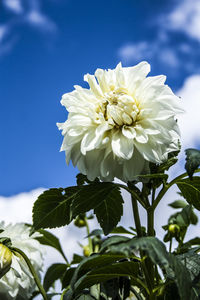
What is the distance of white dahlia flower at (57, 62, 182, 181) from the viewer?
2.73ft

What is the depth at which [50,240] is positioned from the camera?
133cm

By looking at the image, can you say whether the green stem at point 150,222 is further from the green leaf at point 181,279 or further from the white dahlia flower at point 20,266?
the white dahlia flower at point 20,266

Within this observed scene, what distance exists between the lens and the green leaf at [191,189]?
2.91 ft

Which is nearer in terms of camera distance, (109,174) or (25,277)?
(109,174)

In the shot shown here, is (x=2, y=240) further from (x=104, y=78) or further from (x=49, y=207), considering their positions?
(x=104, y=78)

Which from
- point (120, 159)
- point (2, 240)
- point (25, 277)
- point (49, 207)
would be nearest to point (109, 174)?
point (120, 159)

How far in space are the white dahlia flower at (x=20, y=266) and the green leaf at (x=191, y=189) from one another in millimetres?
399

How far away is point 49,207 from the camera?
3.05ft

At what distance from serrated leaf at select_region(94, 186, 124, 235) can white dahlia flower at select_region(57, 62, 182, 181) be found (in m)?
0.07

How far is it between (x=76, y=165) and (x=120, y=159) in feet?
0.32

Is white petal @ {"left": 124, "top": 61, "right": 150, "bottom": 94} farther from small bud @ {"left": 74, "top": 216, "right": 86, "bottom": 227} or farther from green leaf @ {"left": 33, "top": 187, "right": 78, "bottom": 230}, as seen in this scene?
small bud @ {"left": 74, "top": 216, "right": 86, "bottom": 227}

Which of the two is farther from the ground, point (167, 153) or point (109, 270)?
point (167, 153)

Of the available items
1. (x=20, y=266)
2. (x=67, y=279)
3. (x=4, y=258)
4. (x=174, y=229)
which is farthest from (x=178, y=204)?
(x=4, y=258)

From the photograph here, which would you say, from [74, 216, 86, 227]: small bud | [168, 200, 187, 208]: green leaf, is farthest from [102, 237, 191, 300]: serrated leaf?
[74, 216, 86, 227]: small bud
